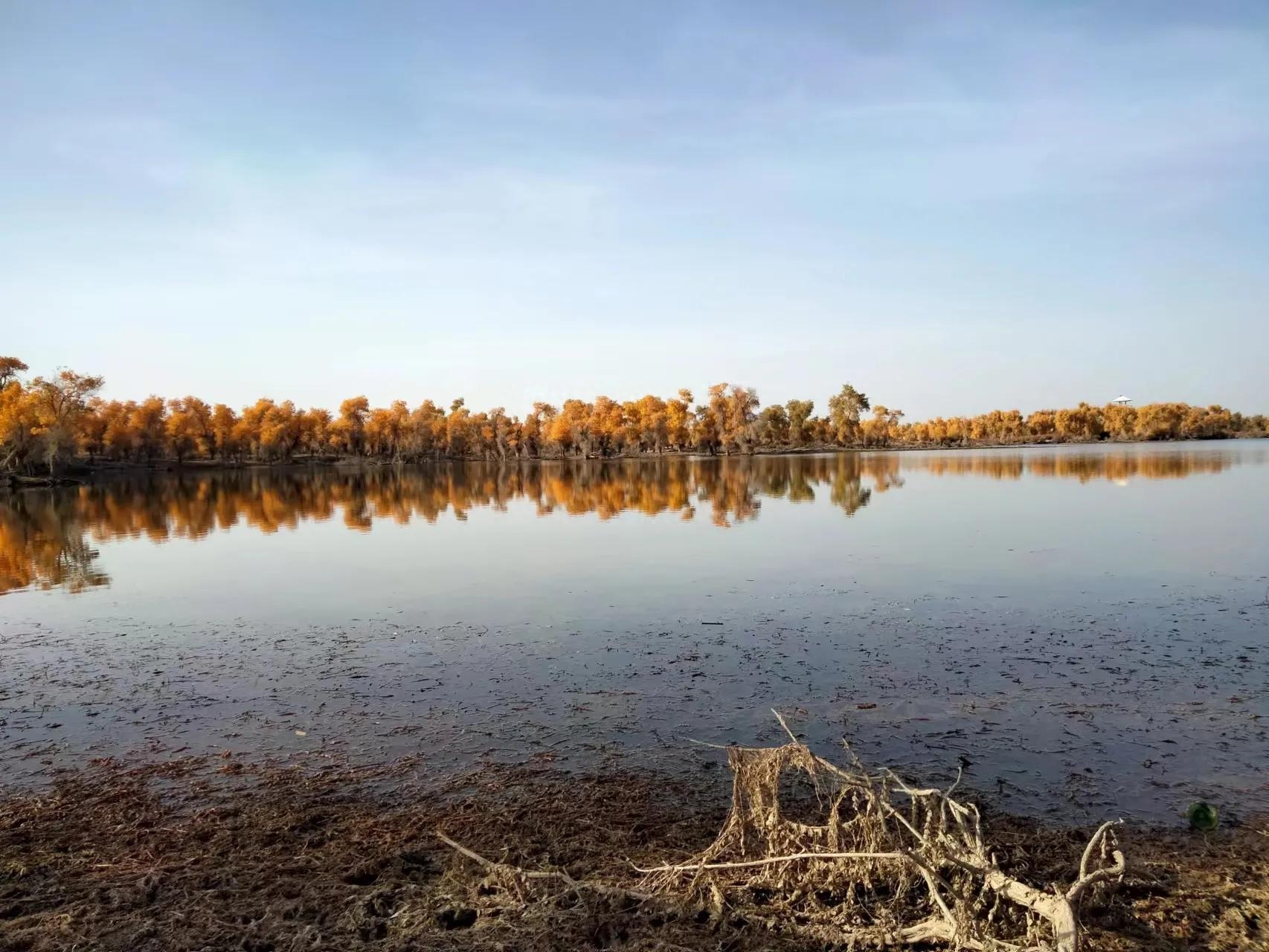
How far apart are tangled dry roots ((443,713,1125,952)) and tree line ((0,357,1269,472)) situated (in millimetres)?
84841

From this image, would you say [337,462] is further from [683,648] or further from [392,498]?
[683,648]

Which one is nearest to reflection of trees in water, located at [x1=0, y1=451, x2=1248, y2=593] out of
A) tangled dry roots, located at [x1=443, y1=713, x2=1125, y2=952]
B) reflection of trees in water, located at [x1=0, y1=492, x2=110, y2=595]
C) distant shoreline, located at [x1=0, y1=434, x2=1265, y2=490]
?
reflection of trees in water, located at [x1=0, y1=492, x2=110, y2=595]

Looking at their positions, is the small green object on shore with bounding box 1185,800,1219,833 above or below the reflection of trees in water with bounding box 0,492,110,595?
below

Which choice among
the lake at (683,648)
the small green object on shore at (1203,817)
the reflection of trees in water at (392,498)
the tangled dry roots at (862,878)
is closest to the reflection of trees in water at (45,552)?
the reflection of trees in water at (392,498)

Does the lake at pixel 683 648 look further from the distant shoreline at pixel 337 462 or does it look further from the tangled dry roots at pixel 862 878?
the distant shoreline at pixel 337 462

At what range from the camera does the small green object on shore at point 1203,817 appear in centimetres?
623

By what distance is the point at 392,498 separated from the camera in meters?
50.3

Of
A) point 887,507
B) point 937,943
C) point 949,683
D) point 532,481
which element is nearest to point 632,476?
point 532,481

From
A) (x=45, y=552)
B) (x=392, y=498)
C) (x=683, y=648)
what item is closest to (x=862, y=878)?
(x=683, y=648)

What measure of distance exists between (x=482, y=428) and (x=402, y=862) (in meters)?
145

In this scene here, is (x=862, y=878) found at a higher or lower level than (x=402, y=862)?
Answer: higher

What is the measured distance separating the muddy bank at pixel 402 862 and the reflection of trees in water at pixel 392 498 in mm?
14895

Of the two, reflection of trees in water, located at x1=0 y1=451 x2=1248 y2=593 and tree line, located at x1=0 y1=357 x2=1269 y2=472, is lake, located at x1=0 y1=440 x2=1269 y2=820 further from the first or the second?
tree line, located at x1=0 y1=357 x2=1269 y2=472

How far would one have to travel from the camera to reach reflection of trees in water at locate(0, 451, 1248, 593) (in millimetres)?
29625
